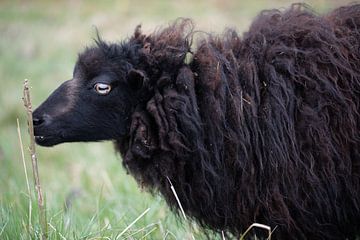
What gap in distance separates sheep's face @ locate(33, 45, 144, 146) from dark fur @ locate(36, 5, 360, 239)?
0.03m

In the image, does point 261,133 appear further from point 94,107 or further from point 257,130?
point 94,107

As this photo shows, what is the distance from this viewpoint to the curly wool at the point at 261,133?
3723mm

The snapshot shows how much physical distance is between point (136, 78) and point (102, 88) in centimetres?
25

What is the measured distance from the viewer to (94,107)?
12.8ft

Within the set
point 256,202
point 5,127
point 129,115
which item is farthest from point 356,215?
point 5,127

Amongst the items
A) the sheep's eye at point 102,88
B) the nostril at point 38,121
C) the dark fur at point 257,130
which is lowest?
the dark fur at point 257,130

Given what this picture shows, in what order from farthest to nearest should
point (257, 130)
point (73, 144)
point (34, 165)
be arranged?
1. point (73, 144)
2. point (257, 130)
3. point (34, 165)

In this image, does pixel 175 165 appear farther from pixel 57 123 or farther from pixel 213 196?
pixel 57 123

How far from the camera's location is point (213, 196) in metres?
3.81

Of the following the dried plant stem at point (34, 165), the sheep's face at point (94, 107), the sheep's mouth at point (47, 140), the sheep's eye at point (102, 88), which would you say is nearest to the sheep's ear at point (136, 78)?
the sheep's face at point (94, 107)

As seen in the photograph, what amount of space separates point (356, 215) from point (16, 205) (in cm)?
256

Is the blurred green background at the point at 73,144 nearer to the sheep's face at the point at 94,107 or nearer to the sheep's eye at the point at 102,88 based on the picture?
the sheep's face at the point at 94,107

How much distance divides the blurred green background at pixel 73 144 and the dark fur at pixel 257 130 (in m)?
0.46

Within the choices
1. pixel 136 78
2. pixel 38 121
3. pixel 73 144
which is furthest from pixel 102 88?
pixel 73 144
